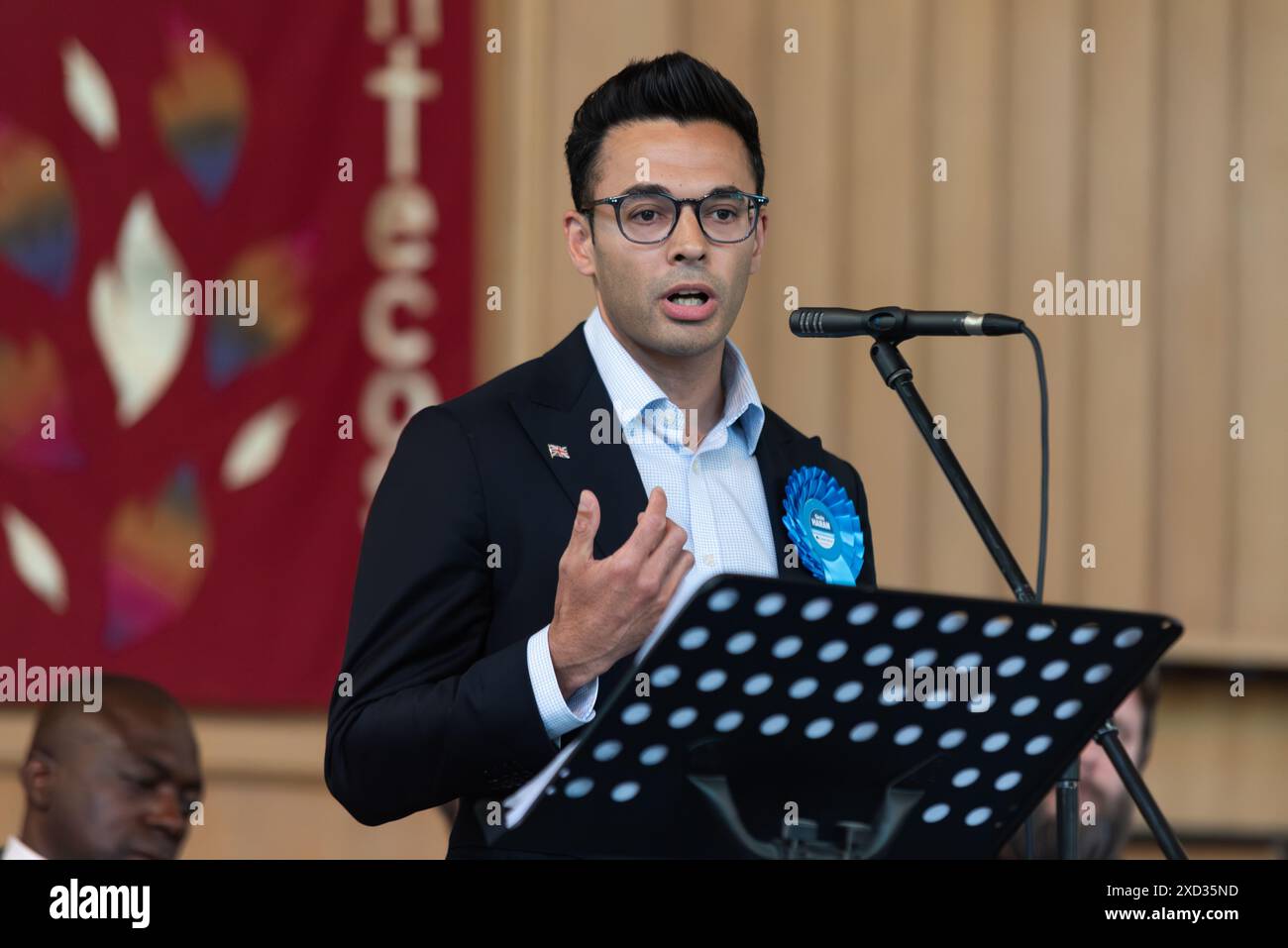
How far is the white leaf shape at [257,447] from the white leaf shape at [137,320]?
0.21 meters

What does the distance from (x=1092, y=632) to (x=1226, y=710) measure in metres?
2.66

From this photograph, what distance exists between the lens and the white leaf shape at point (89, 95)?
379cm

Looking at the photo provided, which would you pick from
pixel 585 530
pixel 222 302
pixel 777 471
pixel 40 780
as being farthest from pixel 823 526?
pixel 222 302

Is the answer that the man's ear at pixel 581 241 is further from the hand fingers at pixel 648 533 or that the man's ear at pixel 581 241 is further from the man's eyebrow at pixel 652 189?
the hand fingers at pixel 648 533

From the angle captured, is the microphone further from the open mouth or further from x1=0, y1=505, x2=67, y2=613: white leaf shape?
x1=0, y1=505, x2=67, y2=613: white leaf shape

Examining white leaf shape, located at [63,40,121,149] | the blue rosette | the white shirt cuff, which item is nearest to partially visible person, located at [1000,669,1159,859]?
the blue rosette

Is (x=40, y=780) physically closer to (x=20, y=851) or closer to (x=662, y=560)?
(x=20, y=851)

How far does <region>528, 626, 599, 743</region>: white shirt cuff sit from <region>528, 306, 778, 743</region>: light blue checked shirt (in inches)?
12.6

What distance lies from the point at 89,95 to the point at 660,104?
7.03ft

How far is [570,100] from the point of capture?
12.7 ft

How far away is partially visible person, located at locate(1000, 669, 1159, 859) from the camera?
315cm

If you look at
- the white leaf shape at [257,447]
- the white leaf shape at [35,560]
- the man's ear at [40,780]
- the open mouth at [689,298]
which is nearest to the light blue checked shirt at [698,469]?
the open mouth at [689,298]
